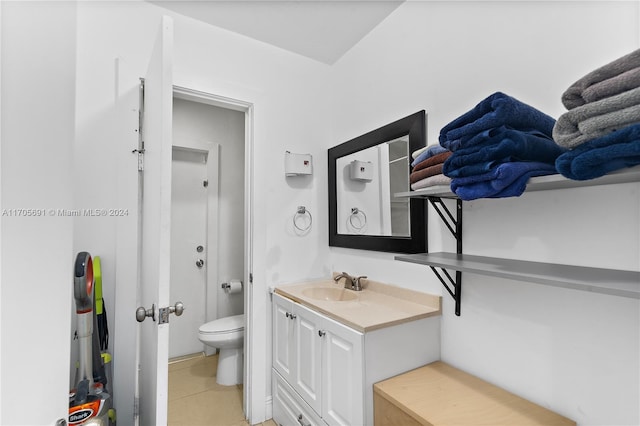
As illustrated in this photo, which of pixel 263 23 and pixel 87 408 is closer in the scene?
pixel 87 408

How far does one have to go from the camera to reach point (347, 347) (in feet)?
4.08

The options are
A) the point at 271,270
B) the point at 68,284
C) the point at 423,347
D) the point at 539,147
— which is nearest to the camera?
the point at 68,284

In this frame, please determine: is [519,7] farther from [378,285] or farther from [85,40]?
[85,40]

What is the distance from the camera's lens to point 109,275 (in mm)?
1569

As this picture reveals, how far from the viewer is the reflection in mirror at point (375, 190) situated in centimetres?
168

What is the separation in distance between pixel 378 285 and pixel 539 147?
3.91 feet

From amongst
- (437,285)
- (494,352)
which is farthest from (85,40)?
(494,352)

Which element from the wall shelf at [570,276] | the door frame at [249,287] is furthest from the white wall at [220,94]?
the wall shelf at [570,276]

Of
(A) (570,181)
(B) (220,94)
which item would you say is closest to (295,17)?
(B) (220,94)

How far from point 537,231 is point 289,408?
164 centimetres

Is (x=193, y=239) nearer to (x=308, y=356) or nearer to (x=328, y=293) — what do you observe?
(x=328, y=293)

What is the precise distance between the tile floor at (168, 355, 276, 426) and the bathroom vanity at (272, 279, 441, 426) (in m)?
0.39

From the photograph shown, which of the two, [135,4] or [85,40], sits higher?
[135,4]

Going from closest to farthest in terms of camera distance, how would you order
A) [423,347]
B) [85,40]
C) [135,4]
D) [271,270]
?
[423,347] → [85,40] → [135,4] → [271,270]
